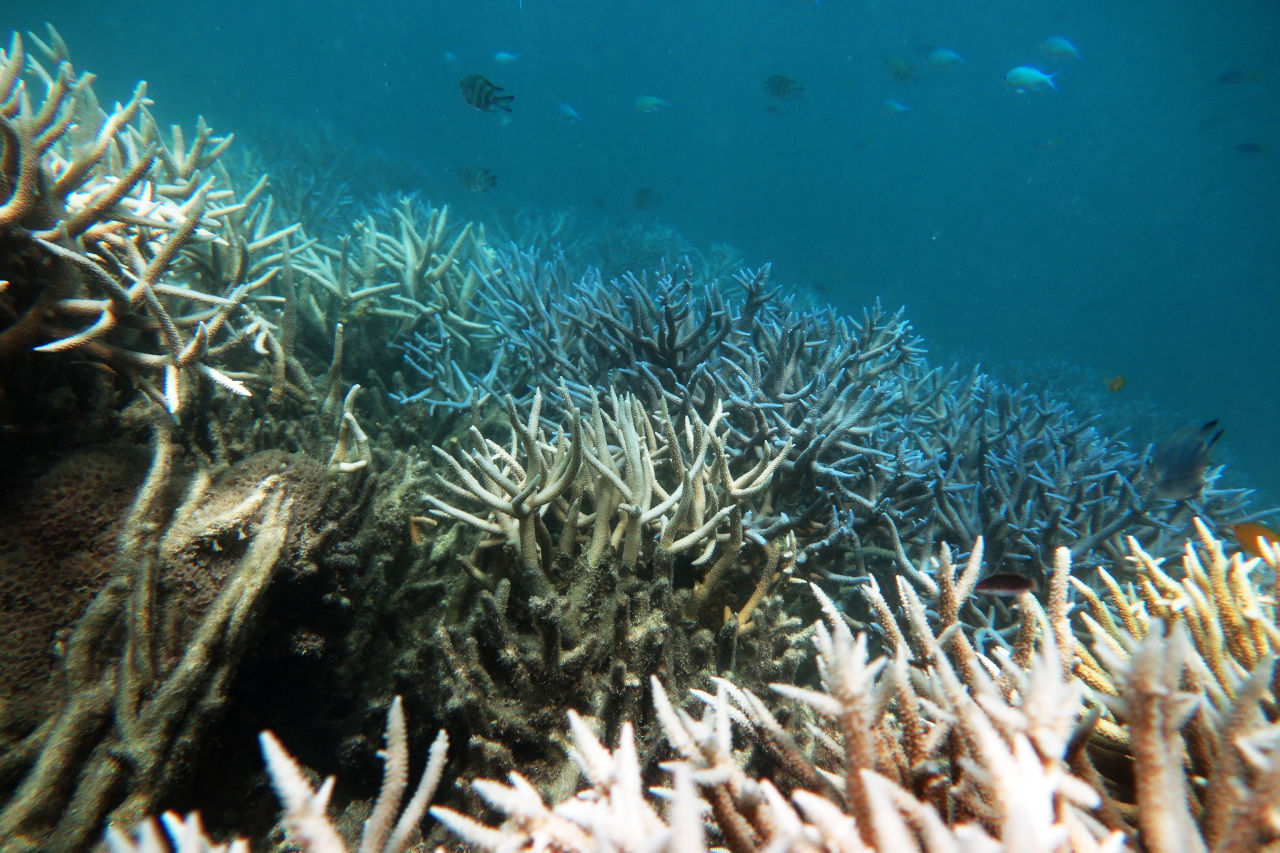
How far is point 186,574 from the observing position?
5.07 ft

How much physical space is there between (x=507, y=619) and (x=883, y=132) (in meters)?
96.3

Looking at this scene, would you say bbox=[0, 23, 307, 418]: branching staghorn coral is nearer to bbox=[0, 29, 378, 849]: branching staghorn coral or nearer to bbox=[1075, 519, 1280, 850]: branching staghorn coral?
bbox=[0, 29, 378, 849]: branching staghorn coral

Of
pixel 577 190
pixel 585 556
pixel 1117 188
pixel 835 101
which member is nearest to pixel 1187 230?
pixel 1117 188

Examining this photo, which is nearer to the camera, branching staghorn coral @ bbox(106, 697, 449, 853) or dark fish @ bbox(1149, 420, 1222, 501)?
branching staghorn coral @ bbox(106, 697, 449, 853)

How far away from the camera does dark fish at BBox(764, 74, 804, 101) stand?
12766 millimetres

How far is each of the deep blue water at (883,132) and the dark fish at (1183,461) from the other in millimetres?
31982

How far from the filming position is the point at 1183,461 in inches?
130

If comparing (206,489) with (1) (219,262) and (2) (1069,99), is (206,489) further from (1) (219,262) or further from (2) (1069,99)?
(2) (1069,99)

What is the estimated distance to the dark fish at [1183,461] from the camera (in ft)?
10.7

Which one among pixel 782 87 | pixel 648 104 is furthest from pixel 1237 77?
pixel 648 104

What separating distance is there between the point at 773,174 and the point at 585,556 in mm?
82111

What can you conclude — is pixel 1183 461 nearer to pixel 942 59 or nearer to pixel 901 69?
pixel 901 69

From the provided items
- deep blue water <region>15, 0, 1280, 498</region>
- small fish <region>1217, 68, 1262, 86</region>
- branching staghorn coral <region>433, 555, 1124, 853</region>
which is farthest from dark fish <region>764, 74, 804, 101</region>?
deep blue water <region>15, 0, 1280, 498</region>

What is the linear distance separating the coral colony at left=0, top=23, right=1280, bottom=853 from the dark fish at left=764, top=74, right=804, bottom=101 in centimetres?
1248
